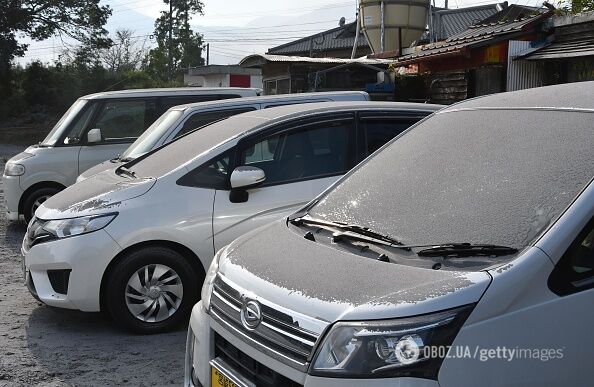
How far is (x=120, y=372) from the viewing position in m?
4.68

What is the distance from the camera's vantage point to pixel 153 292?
17.6 ft

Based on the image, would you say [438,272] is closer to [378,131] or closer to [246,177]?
[246,177]

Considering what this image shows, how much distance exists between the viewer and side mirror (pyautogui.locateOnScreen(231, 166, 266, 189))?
5141mm

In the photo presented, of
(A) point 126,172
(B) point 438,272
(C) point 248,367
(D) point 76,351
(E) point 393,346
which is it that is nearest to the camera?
(E) point 393,346

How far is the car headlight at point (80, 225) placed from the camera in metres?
5.28

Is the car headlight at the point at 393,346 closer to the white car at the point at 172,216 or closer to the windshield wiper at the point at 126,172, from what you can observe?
the white car at the point at 172,216

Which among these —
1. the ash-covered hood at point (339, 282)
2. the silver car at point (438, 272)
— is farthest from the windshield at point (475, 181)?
the ash-covered hood at point (339, 282)

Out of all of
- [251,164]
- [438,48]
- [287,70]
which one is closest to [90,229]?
[251,164]

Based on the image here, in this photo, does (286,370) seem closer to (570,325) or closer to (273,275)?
(273,275)

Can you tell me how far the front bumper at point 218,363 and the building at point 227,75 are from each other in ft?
114

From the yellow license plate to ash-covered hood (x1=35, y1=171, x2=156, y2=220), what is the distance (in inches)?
103

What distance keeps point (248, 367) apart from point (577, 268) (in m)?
1.31

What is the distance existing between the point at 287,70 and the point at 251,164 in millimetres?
11851

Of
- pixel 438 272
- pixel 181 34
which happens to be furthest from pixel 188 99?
pixel 181 34
